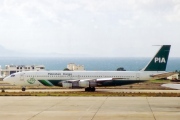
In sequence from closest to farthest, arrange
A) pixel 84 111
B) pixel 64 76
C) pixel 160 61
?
pixel 84 111
pixel 64 76
pixel 160 61

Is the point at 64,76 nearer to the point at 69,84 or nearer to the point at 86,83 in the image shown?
the point at 69,84

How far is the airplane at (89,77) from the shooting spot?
61.8m

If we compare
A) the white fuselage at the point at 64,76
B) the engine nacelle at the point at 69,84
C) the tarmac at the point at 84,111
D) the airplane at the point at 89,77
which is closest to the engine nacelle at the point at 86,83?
the airplane at the point at 89,77

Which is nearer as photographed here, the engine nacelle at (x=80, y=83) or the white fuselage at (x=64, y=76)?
the engine nacelle at (x=80, y=83)

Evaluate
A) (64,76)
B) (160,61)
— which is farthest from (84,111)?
(160,61)

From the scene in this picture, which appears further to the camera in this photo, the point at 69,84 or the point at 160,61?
the point at 160,61

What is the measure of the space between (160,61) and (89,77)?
1122 cm

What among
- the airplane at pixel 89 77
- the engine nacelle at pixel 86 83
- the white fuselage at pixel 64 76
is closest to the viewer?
the engine nacelle at pixel 86 83

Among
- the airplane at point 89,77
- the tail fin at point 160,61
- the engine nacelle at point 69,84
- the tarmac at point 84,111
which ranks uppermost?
the tail fin at point 160,61

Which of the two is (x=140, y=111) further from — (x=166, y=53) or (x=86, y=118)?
(x=166, y=53)

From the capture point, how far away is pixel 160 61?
6431cm

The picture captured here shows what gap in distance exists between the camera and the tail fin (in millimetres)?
64250

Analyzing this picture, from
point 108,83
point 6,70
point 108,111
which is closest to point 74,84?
point 108,83

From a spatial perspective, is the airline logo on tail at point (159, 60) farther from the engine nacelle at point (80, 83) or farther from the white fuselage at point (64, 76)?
the engine nacelle at point (80, 83)
